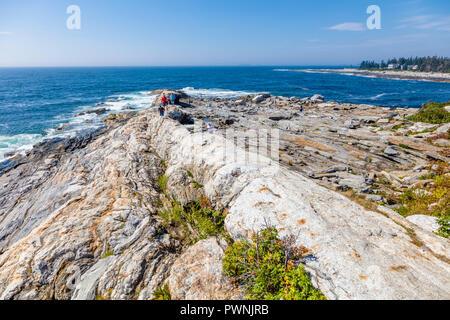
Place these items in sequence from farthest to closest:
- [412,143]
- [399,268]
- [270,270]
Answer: [412,143], [270,270], [399,268]

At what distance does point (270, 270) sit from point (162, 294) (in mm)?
3277

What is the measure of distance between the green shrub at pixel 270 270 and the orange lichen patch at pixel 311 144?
15.7 meters

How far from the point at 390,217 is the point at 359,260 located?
11.6ft

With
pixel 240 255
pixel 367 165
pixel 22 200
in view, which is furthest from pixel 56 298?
pixel 367 165

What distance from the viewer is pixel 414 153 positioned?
60.2 feet

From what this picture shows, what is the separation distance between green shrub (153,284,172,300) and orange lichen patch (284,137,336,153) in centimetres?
1851

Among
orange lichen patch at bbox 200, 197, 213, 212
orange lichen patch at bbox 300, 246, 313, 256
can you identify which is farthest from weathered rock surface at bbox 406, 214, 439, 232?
orange lichen patch at bbox 200, 197, 213, 212

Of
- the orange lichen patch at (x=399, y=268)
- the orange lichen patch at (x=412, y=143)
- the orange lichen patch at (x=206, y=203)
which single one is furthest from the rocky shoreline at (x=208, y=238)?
the orange lichen patch at (x=412, y=143)

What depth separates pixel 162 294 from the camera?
19.6 ft

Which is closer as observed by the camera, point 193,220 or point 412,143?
point 193,220

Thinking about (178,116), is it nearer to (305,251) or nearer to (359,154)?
(359,154)

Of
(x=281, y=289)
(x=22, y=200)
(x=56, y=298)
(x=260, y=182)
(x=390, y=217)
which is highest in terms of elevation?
(x=260, y=182)

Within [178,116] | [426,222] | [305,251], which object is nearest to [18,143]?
[178,116]

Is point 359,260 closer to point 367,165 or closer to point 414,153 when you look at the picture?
point 367,165
